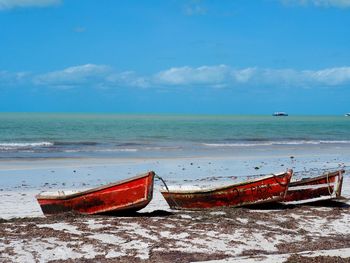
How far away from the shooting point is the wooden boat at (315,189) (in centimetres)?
1177

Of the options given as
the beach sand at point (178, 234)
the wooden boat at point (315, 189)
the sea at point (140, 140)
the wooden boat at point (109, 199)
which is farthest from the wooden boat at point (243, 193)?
the sea at point (140, 140)

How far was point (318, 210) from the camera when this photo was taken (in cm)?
1098

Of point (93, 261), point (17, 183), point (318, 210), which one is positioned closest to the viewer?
point (93, 261)

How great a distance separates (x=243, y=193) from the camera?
1118 centimetres

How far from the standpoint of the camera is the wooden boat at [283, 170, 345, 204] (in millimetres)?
11766

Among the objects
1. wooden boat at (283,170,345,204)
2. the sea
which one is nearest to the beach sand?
wooden boat at (283,170,345,204)

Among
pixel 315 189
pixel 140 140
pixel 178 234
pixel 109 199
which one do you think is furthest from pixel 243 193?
→ pixel 140 140

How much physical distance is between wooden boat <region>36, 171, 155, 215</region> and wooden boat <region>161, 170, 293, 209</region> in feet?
4.12

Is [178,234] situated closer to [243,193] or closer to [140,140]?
[243,193]

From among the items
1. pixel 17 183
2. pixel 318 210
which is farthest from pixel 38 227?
pixel 17 183

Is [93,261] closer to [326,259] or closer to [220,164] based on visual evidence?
[326,259]

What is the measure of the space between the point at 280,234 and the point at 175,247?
6.66ft

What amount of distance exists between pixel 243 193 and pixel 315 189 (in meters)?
1.89

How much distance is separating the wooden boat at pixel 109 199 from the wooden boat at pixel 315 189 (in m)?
3.58
